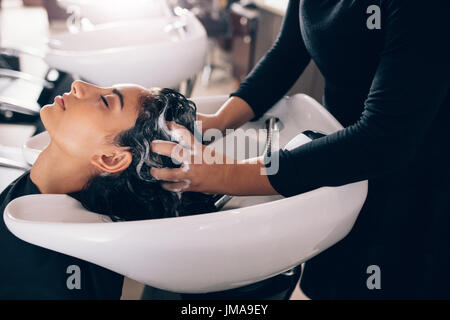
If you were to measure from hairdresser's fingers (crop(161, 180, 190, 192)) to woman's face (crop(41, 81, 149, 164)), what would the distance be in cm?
12

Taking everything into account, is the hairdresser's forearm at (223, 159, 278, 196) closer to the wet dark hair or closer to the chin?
the wet dark hair

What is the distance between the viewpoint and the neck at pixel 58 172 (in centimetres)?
74

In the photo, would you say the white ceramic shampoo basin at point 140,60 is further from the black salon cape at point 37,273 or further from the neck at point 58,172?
the black salon cape at point 37,273

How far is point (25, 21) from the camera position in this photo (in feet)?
17.3

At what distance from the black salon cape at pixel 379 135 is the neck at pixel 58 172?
0.37 metres

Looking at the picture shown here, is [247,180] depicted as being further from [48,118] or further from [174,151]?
[48,118]

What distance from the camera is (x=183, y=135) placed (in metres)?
0.70

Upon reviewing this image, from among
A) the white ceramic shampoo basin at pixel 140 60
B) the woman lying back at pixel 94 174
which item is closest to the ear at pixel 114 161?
the woman lying back at pixel 94 174

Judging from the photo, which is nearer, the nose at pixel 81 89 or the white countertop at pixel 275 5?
the nose at pixel 81 89

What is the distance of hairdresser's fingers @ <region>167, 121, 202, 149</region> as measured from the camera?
0.66 m

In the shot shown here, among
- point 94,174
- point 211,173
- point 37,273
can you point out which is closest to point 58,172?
point 94,174
